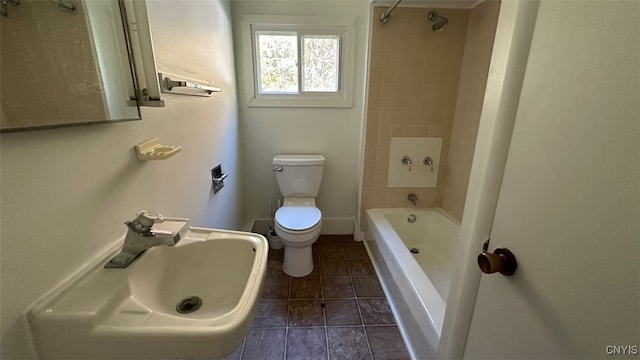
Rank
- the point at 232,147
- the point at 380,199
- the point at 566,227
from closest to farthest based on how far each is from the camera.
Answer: the point at 566,227 → the point at 232,147 → the point at 380,199

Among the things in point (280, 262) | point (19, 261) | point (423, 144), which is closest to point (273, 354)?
point (280, 262)

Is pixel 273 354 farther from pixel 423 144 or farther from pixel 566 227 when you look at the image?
pixel 423 144

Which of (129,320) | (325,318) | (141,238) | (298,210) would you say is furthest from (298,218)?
(129,320)

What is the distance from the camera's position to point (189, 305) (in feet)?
2.78

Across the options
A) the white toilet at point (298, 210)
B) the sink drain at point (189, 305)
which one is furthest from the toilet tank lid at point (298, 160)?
the sink drain at point (189, 305)

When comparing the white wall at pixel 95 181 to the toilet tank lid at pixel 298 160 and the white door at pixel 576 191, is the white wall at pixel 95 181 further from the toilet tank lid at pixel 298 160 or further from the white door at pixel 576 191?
the white door at pixel 576 191

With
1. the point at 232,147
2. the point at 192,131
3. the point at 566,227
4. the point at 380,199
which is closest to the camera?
the point at 566,227

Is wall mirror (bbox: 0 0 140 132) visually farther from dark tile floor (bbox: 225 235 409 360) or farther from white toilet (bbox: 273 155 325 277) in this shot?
dark tile floor (bbox: 225 235 409 360)

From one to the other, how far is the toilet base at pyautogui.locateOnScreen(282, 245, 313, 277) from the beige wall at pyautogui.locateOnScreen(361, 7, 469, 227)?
2.57 ft

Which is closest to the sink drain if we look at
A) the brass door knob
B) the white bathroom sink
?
the white bathroom sink

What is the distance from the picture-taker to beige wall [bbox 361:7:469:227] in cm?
190

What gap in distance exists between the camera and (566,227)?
492mm

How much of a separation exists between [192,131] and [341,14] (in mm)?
1563

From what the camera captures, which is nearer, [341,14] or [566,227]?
[566,227]
